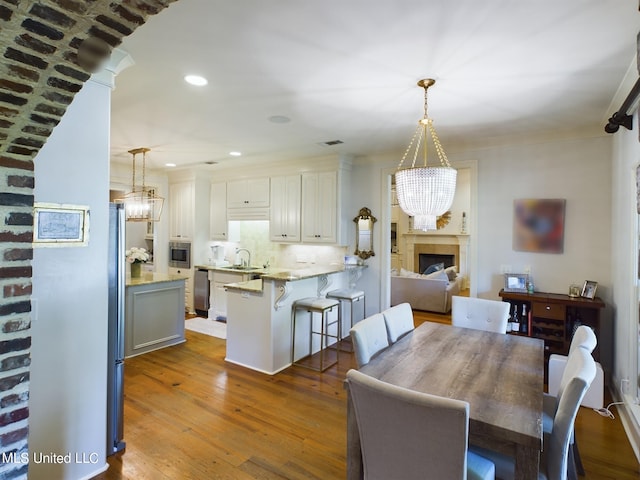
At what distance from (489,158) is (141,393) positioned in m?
4.53

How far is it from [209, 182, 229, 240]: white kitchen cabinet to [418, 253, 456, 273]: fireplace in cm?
585

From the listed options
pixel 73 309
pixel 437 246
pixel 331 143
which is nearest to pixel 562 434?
pixel 73 309

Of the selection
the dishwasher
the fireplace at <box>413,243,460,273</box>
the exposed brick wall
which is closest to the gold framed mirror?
the dishwasher

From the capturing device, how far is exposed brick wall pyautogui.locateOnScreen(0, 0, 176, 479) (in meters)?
0.95

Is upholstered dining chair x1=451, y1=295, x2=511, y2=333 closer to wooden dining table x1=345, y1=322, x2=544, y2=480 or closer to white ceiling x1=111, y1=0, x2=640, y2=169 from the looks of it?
wooden dining table x1=345, y1=322, x2=544, y2=480

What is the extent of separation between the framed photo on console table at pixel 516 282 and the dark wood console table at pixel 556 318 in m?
0.15

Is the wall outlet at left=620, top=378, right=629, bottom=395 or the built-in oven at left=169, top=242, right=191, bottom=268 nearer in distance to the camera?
the wall outlet at left=620, top=378, right=629, bottom=395

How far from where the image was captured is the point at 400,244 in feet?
32.8

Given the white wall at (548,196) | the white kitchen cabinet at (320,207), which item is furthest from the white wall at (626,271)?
the white kitchen cabinet at (320,207)

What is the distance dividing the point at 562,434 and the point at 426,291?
547 centimetres

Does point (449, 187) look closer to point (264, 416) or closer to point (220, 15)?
point (220, 15)

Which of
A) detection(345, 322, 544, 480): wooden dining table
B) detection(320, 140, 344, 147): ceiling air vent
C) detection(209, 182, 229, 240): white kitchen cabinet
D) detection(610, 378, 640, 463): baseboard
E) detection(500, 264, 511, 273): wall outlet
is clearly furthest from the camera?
detection(209, 182, 229, 240): white kitchen cabinet

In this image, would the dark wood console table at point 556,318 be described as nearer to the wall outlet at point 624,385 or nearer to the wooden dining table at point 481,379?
the wall outlet at point 624,385

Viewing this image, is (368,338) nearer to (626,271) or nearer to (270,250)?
Answer: (626,271)
